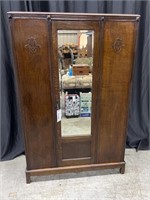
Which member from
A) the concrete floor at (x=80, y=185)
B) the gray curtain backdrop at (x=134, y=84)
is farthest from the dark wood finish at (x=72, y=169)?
the gray curtain backdrop at (x=134, y=84)

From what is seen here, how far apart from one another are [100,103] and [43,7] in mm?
1075

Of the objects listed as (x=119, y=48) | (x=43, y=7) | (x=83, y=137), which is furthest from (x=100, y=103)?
(x=43, y=7)

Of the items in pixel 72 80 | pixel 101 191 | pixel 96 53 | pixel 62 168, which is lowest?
pixel 101 191

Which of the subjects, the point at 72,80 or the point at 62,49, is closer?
the point at 62,49

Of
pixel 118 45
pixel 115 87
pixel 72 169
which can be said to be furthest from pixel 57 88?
pixel 72 169

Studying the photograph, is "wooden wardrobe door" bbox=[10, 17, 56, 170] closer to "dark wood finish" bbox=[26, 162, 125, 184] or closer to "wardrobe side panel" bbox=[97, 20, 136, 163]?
"dark wood finish" bbox=[26, 162, 125, 184]

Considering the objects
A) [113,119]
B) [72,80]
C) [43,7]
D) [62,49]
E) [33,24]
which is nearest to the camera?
[33,24]

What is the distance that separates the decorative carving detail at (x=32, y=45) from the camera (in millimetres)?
1488

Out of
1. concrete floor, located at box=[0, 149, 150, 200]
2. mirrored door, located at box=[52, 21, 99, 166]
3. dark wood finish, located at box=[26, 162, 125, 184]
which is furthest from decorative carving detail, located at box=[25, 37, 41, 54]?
concrete floor, located at box=[0, 149, 150, 200]

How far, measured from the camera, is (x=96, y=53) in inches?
62.7

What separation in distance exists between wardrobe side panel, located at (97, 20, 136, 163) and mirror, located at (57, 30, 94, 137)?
116 millimetres

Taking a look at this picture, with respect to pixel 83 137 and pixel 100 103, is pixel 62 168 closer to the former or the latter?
pixel 83 137

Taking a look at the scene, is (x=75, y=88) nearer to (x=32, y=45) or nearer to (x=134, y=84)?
(x=32, y=45)

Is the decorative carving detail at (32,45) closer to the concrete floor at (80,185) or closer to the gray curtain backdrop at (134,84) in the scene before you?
the gray curtain backdrop at (134,84)
